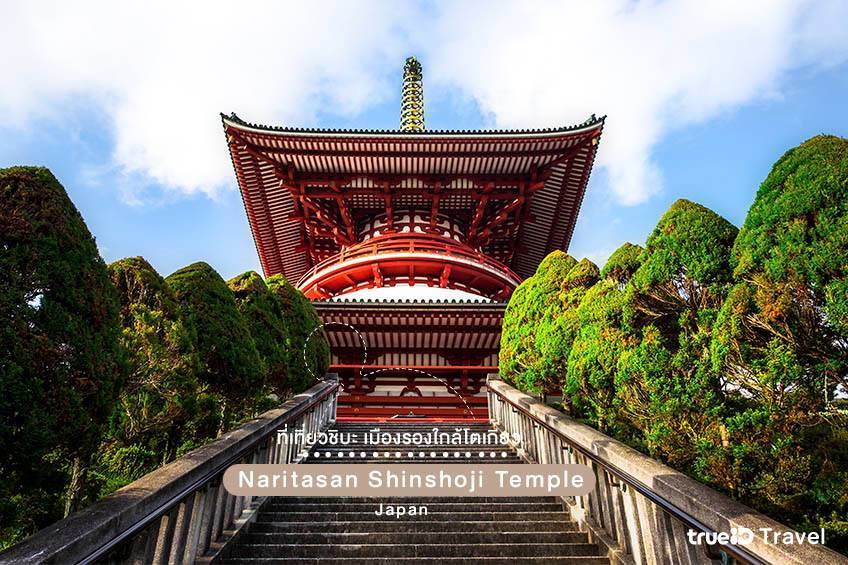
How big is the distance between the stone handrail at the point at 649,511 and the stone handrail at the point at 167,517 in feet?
9.25

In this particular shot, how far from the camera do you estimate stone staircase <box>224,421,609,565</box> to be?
12.1ft

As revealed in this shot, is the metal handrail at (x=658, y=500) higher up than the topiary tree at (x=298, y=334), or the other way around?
the topiary tree at (x=298, y=334)

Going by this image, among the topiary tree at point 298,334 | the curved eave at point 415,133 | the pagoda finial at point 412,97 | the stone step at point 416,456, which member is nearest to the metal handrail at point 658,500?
the stone step at point 416,456

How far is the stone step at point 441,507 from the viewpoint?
459 cm

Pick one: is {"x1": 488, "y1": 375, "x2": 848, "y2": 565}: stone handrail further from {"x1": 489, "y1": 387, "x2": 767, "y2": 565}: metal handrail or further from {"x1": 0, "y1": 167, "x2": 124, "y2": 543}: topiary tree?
{"x1": 0, "y1": 167, "x2": 124, "y2": 543}: topiary tree

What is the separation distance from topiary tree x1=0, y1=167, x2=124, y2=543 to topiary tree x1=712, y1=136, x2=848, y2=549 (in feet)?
12.5

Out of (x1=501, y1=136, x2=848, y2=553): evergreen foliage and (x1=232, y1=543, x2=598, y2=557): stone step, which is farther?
(x1=232, y1=543, x2=598, y2=557): stone step

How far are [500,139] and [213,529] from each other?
11845mm

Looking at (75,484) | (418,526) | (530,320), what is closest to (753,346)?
(418,526)

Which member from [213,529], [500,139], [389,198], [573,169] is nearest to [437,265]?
[389,198]

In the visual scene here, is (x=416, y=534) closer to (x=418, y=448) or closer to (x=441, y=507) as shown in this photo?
(x=441, y=507)

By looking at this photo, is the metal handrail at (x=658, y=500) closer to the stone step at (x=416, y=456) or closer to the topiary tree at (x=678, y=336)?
the topiary tree at (x=678, y=336)

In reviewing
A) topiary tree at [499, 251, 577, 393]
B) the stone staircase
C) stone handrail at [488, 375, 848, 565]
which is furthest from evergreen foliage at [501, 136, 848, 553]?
topiary tree at [499, 251, 577, 393]

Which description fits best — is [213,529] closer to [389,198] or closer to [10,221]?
[10,221]
